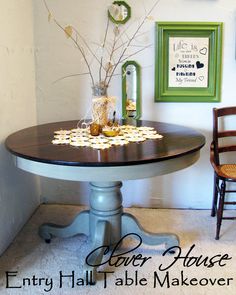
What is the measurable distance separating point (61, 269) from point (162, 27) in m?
1.64

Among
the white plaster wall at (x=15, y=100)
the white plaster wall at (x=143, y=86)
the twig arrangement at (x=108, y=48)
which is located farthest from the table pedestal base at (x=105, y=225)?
the twig arrangement at (x=108, y=48)

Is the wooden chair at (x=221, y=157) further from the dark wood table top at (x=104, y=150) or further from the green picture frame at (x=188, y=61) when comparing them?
the dark wood table top at (x=104, y=150)

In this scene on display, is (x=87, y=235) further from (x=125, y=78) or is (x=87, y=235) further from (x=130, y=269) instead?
(x=125, y=78)

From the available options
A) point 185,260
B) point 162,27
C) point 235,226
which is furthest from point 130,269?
point 162,27

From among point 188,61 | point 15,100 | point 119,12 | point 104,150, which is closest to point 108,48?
point 119,12

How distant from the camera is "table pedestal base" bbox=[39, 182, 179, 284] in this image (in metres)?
2.09

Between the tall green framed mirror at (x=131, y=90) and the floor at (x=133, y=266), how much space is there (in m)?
0.78

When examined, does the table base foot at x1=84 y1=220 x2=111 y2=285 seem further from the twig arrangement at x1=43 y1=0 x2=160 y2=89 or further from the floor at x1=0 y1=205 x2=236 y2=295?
the twig arrangement at x1=43 y1=0 x2=160 y2=89

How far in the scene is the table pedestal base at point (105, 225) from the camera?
6.84 feet

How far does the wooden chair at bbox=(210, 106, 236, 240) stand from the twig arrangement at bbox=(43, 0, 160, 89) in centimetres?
70

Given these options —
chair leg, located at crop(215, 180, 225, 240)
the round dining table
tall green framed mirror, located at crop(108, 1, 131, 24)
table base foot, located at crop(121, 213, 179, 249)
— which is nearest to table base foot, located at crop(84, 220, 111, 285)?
the round dining table

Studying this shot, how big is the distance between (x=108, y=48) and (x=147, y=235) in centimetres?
128

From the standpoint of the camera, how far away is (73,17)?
2.62 m

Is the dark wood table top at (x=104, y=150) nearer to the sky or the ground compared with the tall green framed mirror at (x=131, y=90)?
nearer to the ground
